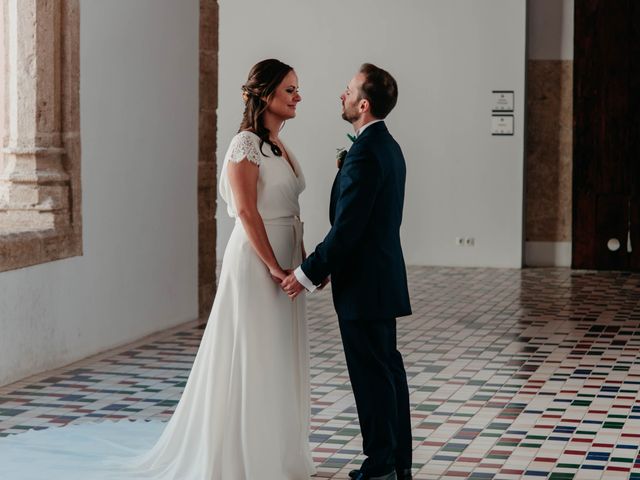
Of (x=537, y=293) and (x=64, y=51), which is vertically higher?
(x=64, y=51)

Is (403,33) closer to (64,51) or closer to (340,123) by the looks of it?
(340,123)

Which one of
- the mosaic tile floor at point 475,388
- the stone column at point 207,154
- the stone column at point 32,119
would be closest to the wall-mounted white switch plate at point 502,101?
the mosaic tile floor at point 475,388

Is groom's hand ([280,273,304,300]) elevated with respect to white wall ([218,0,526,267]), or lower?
lower

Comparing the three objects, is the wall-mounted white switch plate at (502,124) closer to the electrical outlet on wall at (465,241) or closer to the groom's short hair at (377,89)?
the electrical outlet on wall at (465,241)

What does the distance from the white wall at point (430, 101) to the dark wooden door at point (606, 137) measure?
1.89 feet

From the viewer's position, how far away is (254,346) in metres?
4.67

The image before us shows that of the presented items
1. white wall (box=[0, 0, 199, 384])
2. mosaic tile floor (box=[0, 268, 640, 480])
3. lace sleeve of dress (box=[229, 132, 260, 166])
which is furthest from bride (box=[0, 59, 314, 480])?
white wall (box=[0, 0, 199, 384])

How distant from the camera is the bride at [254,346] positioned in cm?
465

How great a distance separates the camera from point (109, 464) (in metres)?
5.06

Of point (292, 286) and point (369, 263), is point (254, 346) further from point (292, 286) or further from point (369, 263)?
point (369, 263)

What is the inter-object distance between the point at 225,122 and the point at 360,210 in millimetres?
8745

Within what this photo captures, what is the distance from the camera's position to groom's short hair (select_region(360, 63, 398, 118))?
15.1ft

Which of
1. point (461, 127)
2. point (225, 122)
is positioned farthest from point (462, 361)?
point (225, 122)

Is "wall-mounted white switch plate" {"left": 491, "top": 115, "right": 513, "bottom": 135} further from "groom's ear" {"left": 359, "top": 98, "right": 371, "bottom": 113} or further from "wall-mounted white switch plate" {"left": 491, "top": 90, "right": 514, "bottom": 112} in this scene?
"groom's ear" {"left": 359, "top": 98, "right": 371, "bottom": 113}
